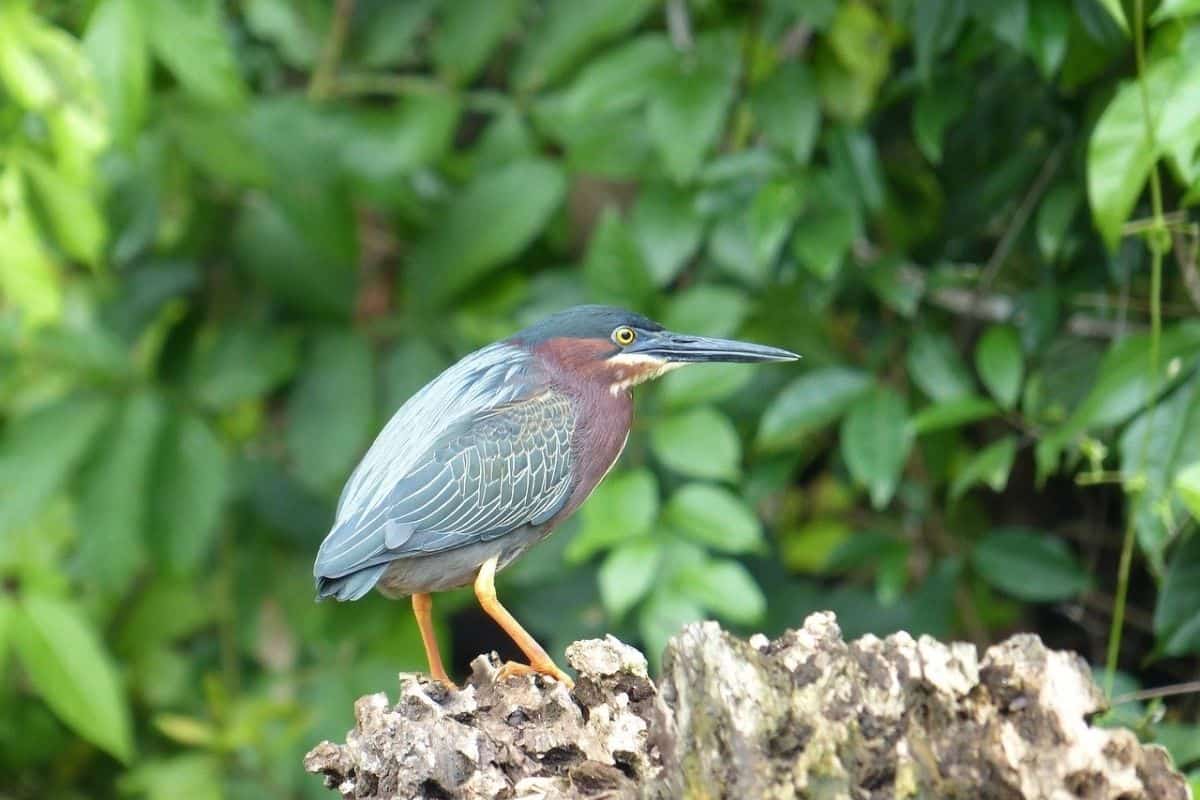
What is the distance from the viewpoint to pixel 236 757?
5379 millimetres

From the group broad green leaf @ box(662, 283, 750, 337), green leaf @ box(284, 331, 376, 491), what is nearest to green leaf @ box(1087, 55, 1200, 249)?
broad green leaf @ box(662, 283, 750, 337)

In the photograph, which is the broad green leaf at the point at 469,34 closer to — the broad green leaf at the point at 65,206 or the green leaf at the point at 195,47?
the green leaf at the point at 195,47

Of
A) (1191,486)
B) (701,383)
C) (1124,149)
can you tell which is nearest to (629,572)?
(701,383)

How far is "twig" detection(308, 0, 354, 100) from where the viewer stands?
5.28m

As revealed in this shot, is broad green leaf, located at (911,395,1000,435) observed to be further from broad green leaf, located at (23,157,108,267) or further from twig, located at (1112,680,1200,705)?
Answer: broad green leaf, located at (23,157,108,267)

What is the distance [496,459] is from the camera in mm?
3410

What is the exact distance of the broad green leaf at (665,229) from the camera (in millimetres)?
4445

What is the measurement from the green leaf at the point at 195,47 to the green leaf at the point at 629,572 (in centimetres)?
160

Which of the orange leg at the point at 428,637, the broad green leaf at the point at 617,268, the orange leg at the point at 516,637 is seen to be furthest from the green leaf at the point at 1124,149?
the orange leg at the point at 428,637

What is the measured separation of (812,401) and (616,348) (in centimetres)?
93

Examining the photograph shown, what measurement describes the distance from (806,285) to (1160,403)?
1.26 m

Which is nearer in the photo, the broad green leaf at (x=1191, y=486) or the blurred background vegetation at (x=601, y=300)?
the broad green leaf at (x=1191, y=486)

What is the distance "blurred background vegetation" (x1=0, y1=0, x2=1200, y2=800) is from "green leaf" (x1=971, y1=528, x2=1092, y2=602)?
0.01 metres

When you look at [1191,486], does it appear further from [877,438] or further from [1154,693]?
[877,438]
